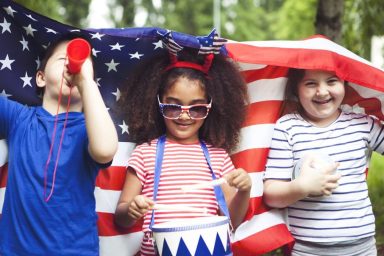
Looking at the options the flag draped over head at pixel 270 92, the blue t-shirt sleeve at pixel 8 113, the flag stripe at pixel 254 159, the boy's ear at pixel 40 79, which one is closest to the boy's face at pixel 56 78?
the boy's ear at pixel 40 79

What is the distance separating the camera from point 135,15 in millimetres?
17844

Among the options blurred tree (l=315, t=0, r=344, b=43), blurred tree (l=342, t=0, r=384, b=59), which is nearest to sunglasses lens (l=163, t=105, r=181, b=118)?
blurred tree (l=315, t=0, r=344, b=43)

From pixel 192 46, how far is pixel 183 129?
14.6 inches

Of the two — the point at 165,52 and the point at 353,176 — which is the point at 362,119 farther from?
the point at 165,52

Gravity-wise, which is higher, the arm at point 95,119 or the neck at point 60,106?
the neck at point 60,106

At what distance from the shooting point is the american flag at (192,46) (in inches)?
107

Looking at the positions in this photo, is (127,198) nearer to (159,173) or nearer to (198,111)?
(159,173)

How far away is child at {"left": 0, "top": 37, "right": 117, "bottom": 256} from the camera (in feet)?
7.52

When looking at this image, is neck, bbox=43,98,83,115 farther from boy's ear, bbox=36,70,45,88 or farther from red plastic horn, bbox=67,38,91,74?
red plastic horn, bbox=67,38,91,74

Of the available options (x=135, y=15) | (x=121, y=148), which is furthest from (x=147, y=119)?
(x=135, y=15)

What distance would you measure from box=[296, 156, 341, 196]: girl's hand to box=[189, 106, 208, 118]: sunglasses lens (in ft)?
1.67

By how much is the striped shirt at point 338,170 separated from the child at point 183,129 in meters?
0.23

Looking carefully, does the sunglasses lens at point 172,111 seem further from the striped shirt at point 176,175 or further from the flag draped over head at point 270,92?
the flag draped over head at point 270,92

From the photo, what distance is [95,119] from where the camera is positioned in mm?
2256
